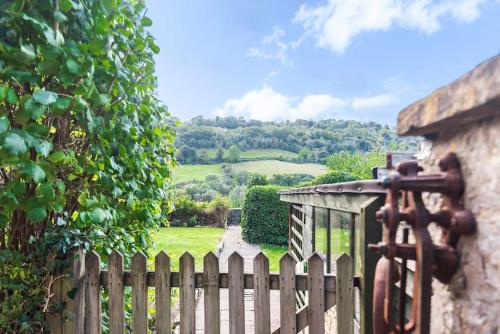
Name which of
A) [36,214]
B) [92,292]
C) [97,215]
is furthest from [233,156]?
[36,214]

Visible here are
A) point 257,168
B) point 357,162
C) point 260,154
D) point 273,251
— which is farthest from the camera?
point 260,154

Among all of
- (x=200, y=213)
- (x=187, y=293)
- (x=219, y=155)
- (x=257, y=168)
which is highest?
(x=219, y=155)

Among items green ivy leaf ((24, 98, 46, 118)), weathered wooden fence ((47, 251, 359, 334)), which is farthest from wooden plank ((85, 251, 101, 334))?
green ivy leaf ((24, 98, 46, 118))

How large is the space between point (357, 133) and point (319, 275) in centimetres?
3396

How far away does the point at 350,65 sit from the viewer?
186ft

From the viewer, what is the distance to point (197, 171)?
36.3 metres

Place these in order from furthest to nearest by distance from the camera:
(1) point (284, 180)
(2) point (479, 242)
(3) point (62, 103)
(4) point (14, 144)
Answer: (1) point (284, 180) < (3) point (62, 103) < (4) point (14, 144) < (2) point (479, 242)

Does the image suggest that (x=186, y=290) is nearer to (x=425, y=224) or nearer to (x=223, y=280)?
(x=223, y=280)

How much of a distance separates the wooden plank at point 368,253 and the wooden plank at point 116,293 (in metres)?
1.28

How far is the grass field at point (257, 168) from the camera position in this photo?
108ft

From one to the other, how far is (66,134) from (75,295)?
873 mm

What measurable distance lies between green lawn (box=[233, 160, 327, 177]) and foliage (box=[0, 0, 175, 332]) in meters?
30.2

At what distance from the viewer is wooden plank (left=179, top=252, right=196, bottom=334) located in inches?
72.9

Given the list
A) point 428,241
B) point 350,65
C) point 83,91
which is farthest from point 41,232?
point 350,65
